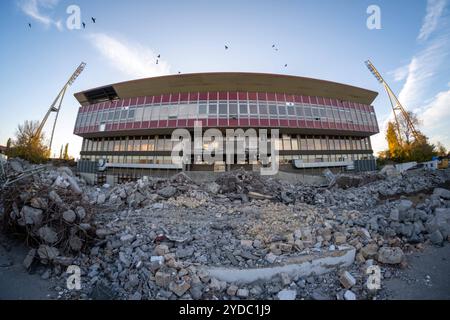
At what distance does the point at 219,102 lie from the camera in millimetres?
25250

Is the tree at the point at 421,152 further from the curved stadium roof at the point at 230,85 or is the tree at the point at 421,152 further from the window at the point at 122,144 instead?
the window at the point at 122,144

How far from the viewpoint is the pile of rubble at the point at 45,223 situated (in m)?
5.28

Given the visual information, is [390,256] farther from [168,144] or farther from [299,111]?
[168,144]

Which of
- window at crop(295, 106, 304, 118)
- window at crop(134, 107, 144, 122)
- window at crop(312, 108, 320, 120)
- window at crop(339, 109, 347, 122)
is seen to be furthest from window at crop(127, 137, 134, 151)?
window at crop(339, 109, 347, 122)

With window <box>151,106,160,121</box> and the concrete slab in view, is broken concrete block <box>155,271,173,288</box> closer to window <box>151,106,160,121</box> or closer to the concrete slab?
the concrete slab

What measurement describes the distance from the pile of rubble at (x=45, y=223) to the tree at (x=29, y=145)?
29.0 metres

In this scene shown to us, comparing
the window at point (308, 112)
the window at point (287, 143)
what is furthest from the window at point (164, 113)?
the window at point (308, 112)

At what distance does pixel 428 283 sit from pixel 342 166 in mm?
27950

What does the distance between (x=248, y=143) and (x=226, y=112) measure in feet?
15.8

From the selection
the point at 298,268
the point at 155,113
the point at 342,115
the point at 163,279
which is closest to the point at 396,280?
the point at 298,268

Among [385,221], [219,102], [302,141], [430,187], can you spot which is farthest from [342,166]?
[385,221]

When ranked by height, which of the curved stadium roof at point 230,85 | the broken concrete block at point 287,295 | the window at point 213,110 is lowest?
the broken concrete block at point 287,295

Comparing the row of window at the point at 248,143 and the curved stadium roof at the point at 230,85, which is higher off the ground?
the curved stadium roof at the point at 230,85
